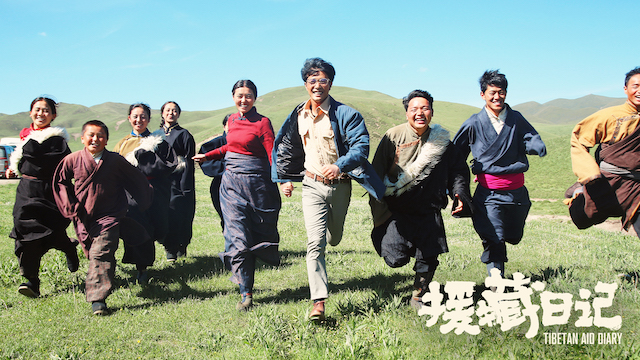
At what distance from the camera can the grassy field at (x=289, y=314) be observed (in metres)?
3.48

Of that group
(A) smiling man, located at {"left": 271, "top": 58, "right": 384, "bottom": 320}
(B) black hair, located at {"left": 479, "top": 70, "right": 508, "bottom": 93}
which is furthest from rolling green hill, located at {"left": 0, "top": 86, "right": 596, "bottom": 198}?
(B) black hair, located at {"left": 479, "top": 70, "right": 508, "bottom": 93}

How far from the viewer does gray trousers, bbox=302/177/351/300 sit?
4.20 m

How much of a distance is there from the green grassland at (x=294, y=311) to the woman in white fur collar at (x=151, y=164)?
0.67 metres

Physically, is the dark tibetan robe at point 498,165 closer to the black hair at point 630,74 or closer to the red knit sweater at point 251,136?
the black hair at point 630,74

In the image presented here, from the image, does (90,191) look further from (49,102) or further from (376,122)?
(376,122)

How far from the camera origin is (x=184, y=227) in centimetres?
697

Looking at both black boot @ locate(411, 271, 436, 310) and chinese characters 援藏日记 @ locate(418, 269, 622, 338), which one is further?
black boot @ locate(411, 271, 436, 310)

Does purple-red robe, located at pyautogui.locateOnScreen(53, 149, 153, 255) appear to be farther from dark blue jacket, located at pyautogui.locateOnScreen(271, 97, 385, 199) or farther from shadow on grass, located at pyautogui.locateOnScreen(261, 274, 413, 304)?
shadow on grass, located at pyautogui.locateOnScreen(261, 274, 413, 304)

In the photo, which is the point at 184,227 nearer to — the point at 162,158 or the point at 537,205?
the point at 162,158

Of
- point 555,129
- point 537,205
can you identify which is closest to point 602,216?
point 537,205

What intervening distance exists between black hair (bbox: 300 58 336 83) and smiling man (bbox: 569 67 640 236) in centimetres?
263

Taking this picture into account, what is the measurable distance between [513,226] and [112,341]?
4.22 m

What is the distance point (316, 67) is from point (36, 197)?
3.68 meters

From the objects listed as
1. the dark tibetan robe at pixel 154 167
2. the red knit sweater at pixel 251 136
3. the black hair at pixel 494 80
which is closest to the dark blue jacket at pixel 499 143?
the black hair at pixel 494 80
